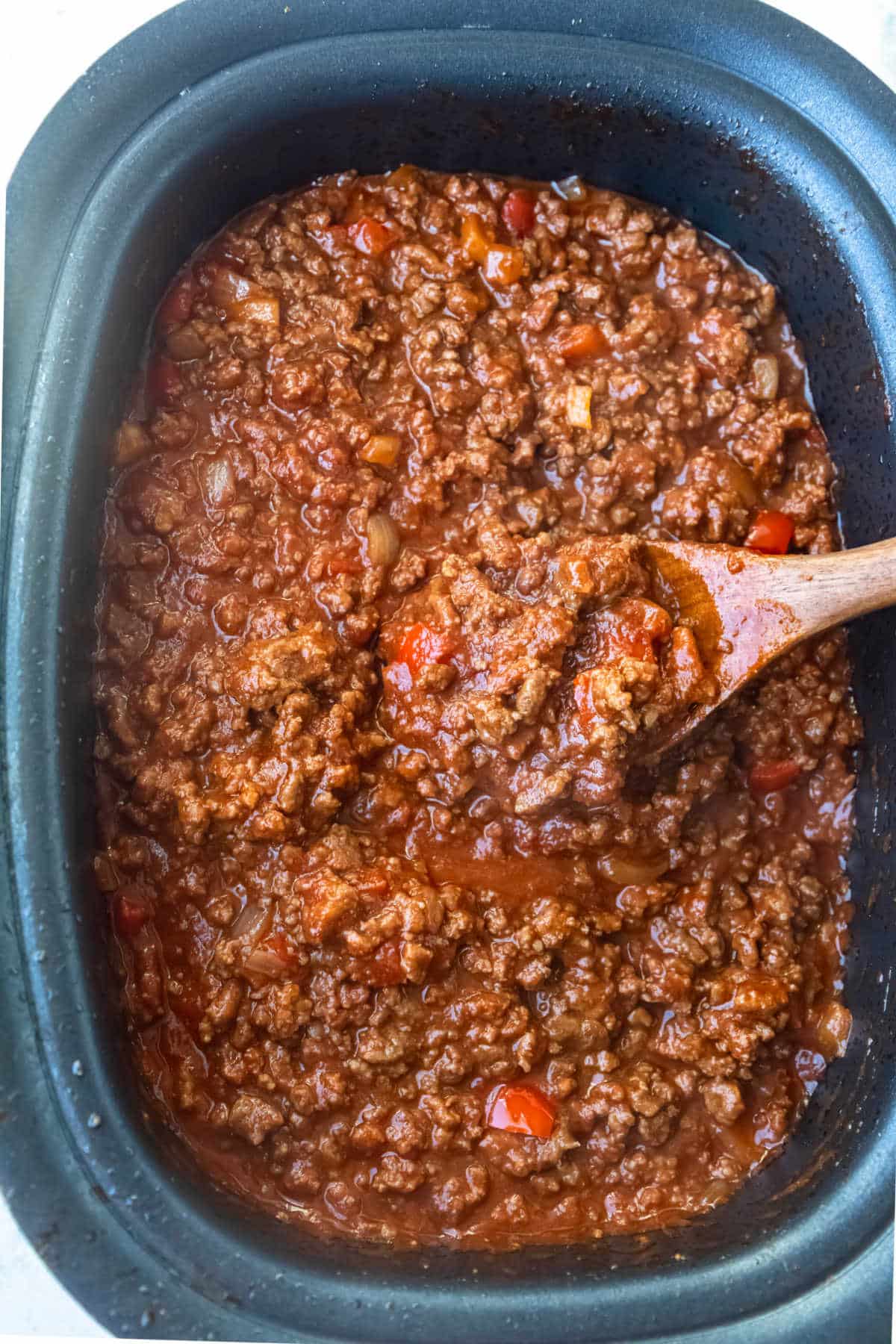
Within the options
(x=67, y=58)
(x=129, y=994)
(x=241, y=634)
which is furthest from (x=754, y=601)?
(x=67, y=58)

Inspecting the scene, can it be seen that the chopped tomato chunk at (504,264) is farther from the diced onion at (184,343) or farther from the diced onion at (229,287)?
the diced onion at (184,343)

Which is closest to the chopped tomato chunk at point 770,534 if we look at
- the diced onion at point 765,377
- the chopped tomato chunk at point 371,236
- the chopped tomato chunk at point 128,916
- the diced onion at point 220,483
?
the diced onion at point 765,377

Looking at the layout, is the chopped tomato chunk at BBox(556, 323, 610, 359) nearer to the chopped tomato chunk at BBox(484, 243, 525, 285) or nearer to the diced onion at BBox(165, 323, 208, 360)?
the chopped tomato chunk at BBox(484, 243, 525, 285)

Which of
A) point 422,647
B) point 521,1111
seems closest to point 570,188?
point 422,647

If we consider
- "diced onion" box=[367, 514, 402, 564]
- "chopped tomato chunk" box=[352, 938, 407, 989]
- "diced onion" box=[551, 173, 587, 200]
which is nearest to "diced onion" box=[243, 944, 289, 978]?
"chopped tomato chunk" box=[352, 938, 407, 989]

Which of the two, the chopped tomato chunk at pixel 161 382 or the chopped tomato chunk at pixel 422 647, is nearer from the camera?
the chopped tomato chunk at pixel 422 647

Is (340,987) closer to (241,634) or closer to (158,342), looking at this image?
(241,634)
